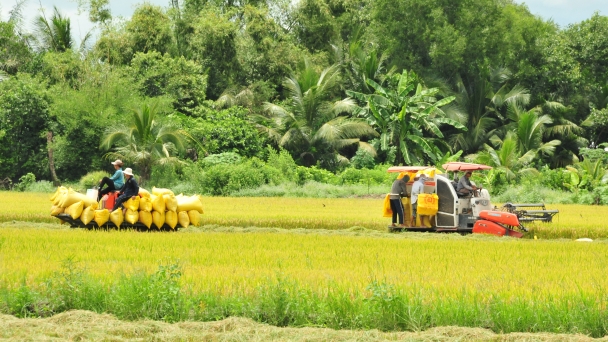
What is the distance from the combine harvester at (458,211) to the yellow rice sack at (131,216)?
5.48 meters

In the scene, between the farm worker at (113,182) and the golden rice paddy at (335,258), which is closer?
the golden rice paddy at (335,258)

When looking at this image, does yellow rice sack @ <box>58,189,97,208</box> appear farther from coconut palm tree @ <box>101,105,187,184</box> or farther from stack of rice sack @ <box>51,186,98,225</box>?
coconut palm tree @ <box>101,105,187,184</box>

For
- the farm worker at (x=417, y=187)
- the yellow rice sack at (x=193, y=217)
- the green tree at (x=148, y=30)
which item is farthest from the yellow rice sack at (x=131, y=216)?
the green tree at (x=148, y=30)

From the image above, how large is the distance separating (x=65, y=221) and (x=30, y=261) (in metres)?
5.60

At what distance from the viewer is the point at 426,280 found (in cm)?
896

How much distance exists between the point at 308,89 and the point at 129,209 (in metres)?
21.2

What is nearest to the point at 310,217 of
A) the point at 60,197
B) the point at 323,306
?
the point at 60,197

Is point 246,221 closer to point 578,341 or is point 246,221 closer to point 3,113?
point 578,341

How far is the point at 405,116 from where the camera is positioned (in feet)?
115

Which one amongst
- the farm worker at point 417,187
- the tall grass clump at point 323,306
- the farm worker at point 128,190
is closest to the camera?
the tall grass clump at point 323,306

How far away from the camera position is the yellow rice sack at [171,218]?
15.5 metres

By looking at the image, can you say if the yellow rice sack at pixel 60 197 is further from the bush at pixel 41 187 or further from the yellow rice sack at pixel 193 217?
the bush at pixel 41 187

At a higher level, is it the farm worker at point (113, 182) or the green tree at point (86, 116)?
the green tree at point (86, 116)

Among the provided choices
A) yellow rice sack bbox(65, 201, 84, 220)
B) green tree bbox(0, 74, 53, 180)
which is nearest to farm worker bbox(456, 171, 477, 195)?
yellow rice sack bbox(65, 201, 84, 220)
